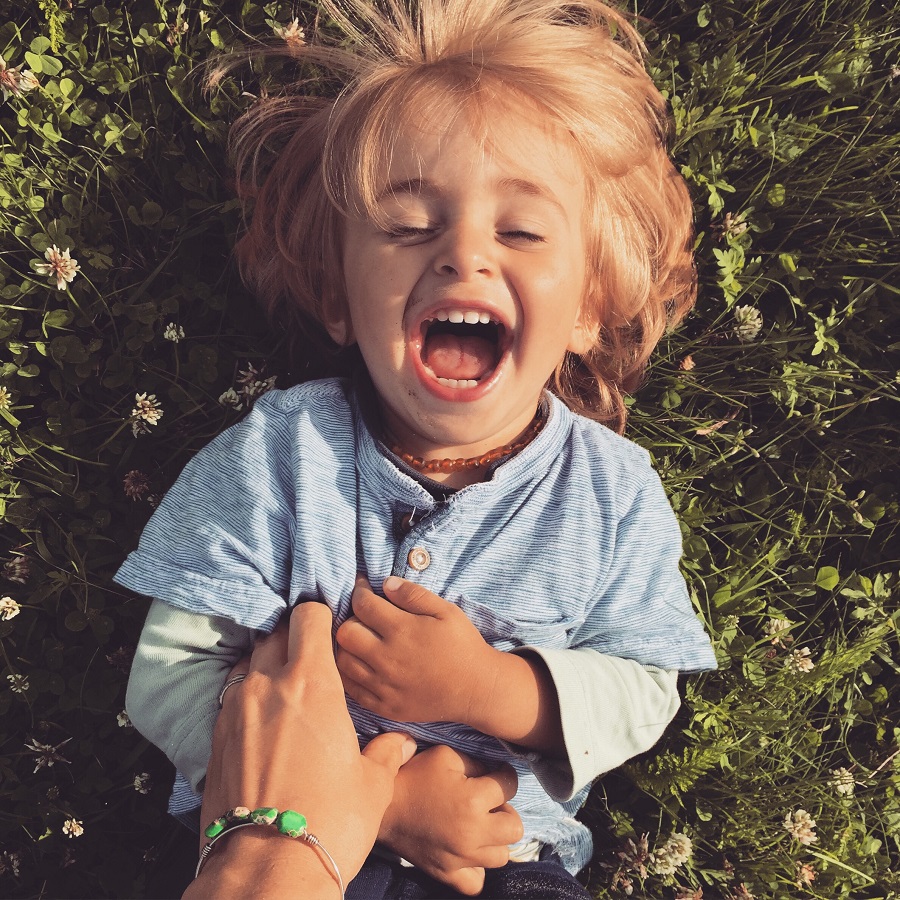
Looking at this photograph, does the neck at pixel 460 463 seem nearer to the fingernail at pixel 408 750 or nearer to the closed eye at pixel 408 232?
the closed eye at pixel 408 232

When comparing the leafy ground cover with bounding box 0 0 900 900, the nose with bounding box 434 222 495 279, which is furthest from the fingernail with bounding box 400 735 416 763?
the nose with bounding box 434 222 495 279

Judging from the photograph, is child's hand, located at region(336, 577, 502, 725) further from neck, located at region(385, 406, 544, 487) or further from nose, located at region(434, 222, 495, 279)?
nose, located at region(434, 222, 495, 279)

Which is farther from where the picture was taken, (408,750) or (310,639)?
(408,750)

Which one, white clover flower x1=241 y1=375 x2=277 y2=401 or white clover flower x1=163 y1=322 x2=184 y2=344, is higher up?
white clover flower x1=163 y1=322 x2=184 y2=344

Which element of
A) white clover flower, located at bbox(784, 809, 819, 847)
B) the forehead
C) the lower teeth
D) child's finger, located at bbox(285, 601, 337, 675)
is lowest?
white clover flower, located at bbox(784, 809, 819, 847)

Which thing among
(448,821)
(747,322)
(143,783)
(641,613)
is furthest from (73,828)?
(747,322)

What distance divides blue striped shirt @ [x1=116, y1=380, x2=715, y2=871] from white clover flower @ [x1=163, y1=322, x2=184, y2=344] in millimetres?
658

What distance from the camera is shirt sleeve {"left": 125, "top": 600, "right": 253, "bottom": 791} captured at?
2311mm

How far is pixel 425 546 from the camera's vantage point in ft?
7.85

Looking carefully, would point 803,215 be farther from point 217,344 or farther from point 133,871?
point 133,871

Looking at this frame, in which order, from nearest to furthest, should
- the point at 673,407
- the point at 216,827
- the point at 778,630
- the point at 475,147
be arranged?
the point at 216,827 < the point at 475,147 < the point at 778,630 < the point at 673,407

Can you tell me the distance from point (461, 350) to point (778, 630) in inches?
63.8

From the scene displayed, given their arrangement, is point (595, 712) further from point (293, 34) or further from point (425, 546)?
point (293, 34)

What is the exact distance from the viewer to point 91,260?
3.05 meters
